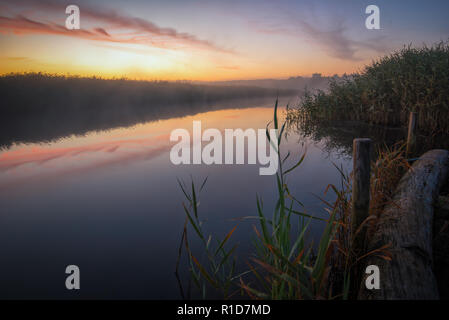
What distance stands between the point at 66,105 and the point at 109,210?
51.5ft

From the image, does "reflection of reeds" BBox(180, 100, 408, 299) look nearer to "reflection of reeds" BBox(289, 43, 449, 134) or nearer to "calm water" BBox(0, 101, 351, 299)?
"calm water" BBox(0, 101, 351, 299)

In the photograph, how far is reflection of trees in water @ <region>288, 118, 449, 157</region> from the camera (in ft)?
29.8

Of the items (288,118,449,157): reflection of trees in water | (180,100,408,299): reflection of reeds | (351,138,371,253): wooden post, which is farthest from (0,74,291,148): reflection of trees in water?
(351,138,371,253): wooden post

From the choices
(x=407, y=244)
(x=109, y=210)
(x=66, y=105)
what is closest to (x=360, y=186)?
(x=407, y=244)

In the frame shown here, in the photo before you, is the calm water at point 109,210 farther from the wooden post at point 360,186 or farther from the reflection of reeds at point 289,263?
the wooden post at point 360,186

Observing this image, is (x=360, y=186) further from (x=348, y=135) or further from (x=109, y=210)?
(x=348, y=135)

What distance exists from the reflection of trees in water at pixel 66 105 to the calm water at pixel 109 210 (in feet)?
9.91

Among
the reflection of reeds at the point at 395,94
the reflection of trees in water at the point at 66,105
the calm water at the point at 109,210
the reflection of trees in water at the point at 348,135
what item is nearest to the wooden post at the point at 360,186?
the calm water at the point at 109,210

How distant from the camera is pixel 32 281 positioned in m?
3.25

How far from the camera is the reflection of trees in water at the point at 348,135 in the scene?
9.07 m

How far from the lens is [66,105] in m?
17.8
